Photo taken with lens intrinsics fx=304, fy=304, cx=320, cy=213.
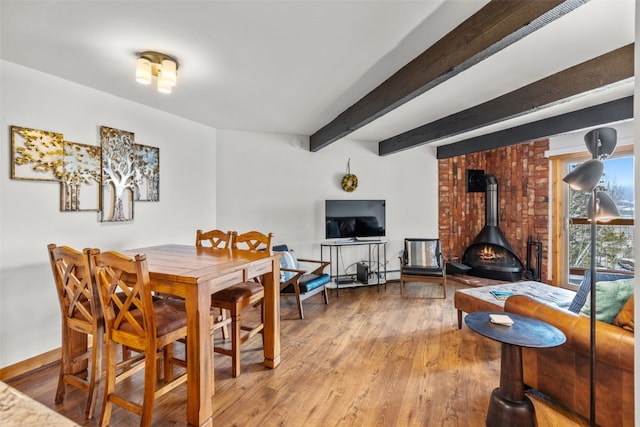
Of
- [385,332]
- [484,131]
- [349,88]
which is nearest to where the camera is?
[349,88]

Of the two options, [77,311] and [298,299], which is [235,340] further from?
[298,299]

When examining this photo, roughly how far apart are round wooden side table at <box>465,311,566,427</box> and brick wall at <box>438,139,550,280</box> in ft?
13.0

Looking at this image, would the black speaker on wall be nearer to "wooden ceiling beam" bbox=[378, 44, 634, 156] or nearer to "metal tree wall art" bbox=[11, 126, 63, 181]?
"wooden ceiling beam" bbox=[378, 44, 634, 156]

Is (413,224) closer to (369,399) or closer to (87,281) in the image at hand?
(369,399)

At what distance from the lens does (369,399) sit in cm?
209

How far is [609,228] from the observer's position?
169 inches

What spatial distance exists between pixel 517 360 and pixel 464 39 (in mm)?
1960

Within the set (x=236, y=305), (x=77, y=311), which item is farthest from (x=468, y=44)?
(x=77, y=311)

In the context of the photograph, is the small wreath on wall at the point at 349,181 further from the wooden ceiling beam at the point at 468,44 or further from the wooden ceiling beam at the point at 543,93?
the wooden ceiling beam at the point at 468,44

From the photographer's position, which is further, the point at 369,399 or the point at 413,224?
the point at 413,224

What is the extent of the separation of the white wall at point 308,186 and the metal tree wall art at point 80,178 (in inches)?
64.1

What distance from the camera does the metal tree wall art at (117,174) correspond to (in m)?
2.96

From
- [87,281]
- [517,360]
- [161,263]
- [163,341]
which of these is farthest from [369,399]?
[87,281]

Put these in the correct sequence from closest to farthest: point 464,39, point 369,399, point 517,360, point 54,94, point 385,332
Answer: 1. point 517,360
2. point 464,39
3. point 369,399
4. point 54,94
5. point 385,332
